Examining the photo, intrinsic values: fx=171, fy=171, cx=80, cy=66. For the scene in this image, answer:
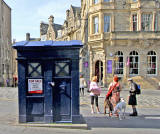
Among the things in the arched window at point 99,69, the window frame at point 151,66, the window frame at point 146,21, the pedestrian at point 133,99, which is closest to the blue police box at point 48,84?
the pedestrian at point 133,99

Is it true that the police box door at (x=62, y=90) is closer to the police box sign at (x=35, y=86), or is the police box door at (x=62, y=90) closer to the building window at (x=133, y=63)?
the police box sign at (x=35, y=86)

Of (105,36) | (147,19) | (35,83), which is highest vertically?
(147,19)

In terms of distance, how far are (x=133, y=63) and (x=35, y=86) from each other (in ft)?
60.0

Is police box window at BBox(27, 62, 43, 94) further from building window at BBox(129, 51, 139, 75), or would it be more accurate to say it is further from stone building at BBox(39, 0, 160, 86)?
building window at BBox(129, 51, 139, 75)

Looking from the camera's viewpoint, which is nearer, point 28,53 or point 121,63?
point 28,53

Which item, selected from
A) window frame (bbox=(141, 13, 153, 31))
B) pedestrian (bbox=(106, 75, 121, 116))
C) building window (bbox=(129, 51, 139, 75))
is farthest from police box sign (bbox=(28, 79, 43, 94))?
window frame (bbox=(141, 13, 153, 31))

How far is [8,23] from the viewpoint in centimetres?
3631

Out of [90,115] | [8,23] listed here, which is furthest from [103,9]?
[8,23]

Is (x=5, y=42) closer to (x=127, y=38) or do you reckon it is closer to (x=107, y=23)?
(x=107, y=23)

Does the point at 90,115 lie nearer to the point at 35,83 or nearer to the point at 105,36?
the point at 35,83

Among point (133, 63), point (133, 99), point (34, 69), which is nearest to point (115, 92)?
point (133, 99)

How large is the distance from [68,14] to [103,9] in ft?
84.3

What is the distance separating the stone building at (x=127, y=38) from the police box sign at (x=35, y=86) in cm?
1695

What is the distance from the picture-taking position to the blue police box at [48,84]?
580cm
